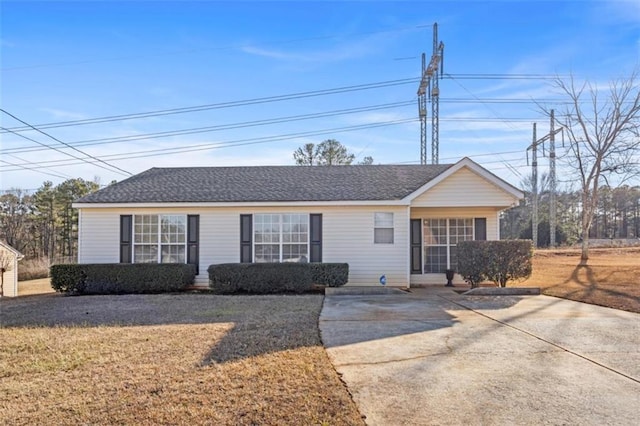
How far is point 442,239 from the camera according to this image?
49.1 ft

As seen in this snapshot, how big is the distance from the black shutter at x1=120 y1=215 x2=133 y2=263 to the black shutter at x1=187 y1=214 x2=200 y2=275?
6.27 feet

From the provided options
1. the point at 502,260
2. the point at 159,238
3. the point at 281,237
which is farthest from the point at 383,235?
the point at 159,238

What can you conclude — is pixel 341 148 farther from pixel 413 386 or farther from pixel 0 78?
pixel 413 386

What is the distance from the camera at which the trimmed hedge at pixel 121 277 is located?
13.0 metres

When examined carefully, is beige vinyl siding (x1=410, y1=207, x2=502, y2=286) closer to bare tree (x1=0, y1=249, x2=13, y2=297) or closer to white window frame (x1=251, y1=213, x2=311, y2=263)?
white window frame (x1=251, y1=213, x2=311, y2=263)

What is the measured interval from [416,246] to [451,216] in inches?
63.4

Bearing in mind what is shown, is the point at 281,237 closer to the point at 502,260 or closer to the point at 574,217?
the point at 502,260

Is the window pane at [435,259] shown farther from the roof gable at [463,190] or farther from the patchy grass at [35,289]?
the patchy grass at [35,289]

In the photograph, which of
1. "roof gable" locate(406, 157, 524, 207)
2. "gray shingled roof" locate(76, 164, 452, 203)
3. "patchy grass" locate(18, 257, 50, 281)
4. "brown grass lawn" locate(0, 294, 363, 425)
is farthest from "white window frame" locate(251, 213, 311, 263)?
"patchy grass" locate(18, 257, 50, 281)

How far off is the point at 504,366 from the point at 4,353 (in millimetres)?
6490

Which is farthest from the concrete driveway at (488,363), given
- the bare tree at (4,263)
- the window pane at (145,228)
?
the bare tree at (4,263)

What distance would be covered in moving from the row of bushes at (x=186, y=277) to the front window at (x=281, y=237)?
973mm

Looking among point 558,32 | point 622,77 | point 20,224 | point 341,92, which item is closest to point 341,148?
point 341,92

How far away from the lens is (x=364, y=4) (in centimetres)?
1209
